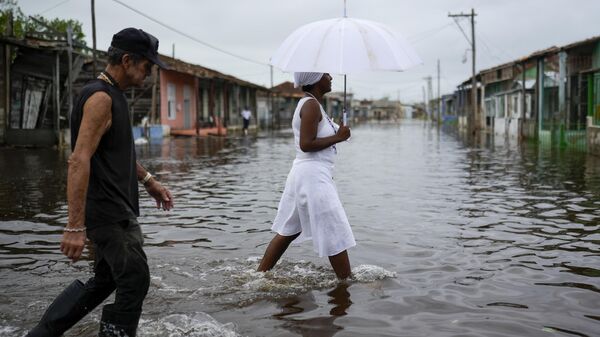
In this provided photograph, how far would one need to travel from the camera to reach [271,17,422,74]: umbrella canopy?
4562 millimetres

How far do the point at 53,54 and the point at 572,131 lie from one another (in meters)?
18.2

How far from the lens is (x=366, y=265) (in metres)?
5.36

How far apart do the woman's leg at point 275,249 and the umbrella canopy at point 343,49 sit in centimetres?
128

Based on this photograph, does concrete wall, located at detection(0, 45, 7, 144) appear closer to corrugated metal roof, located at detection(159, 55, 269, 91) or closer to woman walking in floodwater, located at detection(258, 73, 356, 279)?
corrugated metal roof, located at detection(159, 55, 269, 91)

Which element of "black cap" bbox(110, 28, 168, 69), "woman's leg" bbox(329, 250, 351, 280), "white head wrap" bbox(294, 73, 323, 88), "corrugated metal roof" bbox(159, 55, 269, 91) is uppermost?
"corrugated metal roof" bbox(159, 55, 269, 91)

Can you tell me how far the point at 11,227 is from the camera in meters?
7.29

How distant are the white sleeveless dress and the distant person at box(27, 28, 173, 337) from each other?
1533mm

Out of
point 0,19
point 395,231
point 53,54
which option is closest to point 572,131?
point 395,231

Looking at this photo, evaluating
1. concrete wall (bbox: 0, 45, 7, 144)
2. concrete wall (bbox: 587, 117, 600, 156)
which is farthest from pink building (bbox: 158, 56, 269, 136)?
concrete wall (bbox: 587, 117, 600, 156)

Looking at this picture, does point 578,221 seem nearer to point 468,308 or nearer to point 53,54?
point 468,308

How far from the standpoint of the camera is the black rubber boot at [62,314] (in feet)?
10.6

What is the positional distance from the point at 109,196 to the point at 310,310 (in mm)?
1718

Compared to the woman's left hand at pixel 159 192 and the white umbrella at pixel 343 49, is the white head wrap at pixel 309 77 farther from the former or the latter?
the woman's left hand at pixel 159 192

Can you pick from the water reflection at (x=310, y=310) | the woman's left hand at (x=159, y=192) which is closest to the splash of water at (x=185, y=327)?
the water reflection at (x=310, y=310)
